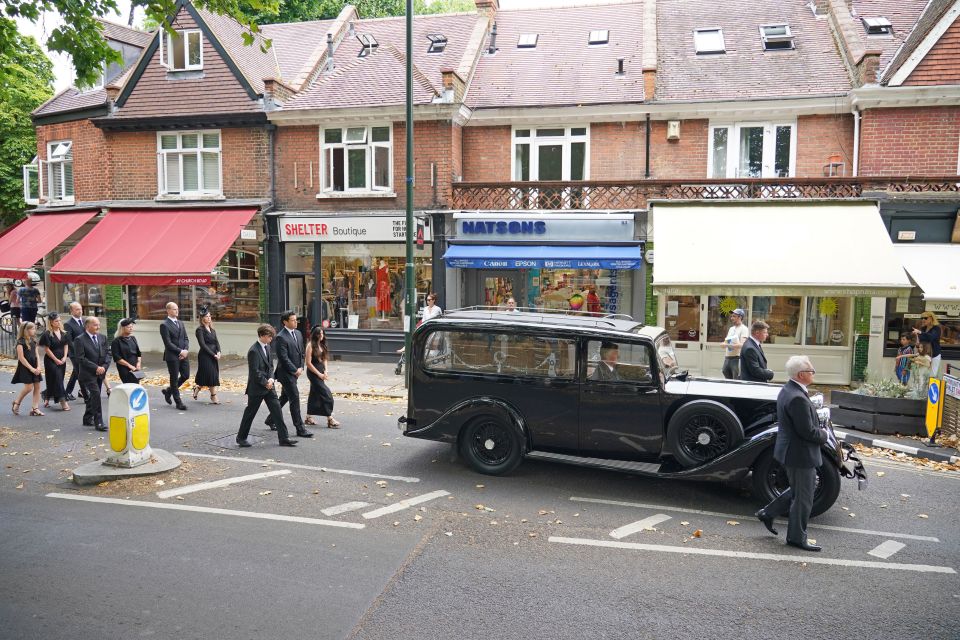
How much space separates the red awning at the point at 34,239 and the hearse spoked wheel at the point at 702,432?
57.0ft

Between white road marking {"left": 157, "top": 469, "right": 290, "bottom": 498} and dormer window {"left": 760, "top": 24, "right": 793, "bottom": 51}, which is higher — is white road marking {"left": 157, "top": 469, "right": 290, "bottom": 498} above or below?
below

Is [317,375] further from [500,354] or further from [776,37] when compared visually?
[776,37]

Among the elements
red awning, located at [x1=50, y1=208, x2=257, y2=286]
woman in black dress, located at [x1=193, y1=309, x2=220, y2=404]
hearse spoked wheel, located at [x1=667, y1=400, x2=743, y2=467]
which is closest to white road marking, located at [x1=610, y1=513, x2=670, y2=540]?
hearse spoked wheel, located at [x1=667, y1=400, x2=743, y2=467]

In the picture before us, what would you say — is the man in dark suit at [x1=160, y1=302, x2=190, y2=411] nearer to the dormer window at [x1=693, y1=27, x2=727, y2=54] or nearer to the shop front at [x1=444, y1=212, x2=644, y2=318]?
the shop front at [x1=444, y1=212, x2=644, y2=318]

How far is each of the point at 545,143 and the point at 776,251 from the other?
6312 millimetres

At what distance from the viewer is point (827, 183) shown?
1497 cm

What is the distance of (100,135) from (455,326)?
15.8 meters

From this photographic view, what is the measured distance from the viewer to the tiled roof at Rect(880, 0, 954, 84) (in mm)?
14898

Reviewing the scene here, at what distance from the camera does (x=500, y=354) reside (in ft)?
26.1

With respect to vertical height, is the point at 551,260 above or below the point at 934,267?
above

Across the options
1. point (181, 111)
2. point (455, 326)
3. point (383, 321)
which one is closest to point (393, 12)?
point (181, 111)

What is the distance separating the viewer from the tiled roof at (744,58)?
16172mm

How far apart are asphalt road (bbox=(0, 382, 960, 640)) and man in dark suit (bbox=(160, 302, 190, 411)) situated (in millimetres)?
3073

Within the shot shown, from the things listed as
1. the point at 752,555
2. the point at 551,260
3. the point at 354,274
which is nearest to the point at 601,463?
the point at 752,555
